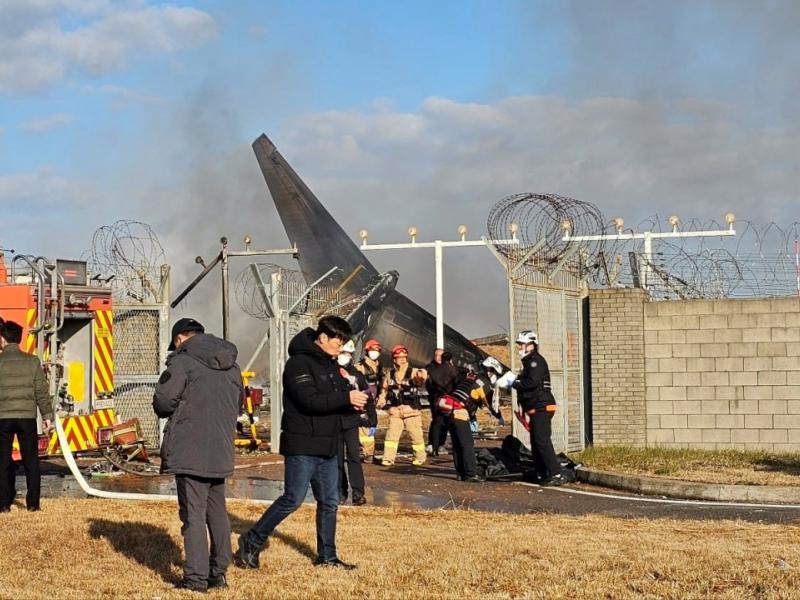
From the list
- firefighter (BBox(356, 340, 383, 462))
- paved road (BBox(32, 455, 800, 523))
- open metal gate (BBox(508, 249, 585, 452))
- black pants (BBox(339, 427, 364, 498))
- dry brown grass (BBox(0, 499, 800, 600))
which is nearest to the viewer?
dry brown grass (BBox(0, 499, 800, 600))

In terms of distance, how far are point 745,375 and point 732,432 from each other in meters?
0.81

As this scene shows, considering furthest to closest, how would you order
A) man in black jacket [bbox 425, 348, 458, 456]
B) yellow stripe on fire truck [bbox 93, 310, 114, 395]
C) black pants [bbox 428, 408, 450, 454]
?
black pants [bbox 428, 408, 450, 454]
man in black jacket [bbox 425, 348, 458, 456]
yellow stripe on fire truck [bbox 93, 310, 114, 395]

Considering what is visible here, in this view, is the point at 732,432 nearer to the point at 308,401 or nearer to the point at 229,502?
the point at 229,502

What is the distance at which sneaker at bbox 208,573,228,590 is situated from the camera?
7773 mm

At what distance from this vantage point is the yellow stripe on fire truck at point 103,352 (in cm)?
1623

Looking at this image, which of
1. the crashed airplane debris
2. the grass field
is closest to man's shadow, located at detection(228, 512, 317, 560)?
the grass field

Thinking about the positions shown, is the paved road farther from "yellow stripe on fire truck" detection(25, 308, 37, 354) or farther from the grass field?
"yellow stripe on fire truck" detection(25, 308, 37, 354)

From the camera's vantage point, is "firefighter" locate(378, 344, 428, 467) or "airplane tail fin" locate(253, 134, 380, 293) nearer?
"firefighter" locate(378, 344, 428, 467)

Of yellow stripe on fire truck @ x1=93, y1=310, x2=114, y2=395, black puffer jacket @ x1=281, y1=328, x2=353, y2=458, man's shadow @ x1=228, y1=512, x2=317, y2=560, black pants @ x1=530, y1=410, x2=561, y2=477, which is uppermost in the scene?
yellow stripe on fire truck @ x1=93, y1=310, x2=114, y2=395

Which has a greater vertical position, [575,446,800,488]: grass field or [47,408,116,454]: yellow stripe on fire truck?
[47,408,116,454]: yellow stripe on fire truck

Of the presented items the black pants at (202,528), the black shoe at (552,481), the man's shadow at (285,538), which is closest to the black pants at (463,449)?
the black shoe at (552,481)

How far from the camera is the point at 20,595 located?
24.7ft

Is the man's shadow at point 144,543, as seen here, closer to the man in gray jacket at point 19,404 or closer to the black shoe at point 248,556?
the black shoe at point 248,556

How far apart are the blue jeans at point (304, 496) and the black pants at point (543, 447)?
6.34m
